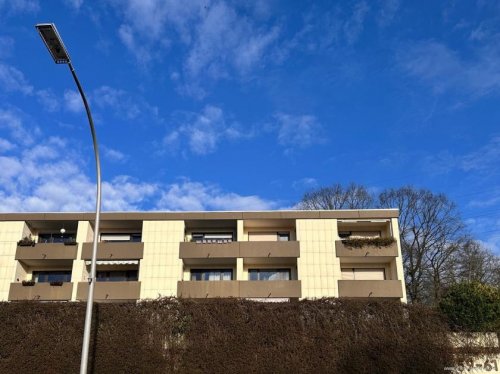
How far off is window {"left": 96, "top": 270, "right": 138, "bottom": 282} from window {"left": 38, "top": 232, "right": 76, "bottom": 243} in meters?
3.71

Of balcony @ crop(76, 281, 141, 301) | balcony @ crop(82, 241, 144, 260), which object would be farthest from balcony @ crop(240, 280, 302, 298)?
balcony @ crop(82, 241, 144, 260)

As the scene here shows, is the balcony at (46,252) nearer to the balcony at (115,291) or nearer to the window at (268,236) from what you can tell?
the balcony at (115,291)

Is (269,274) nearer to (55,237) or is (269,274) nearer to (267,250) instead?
(267,250)

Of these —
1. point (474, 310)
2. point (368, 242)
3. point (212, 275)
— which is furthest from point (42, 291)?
point (474, 310)

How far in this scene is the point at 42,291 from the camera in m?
33.2

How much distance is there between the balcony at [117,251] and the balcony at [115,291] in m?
1.90

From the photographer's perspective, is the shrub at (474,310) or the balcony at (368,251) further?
the balcony at (368,251)

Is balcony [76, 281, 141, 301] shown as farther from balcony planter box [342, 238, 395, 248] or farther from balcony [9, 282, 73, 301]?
balcony planter box [342, 238, 395, 248]

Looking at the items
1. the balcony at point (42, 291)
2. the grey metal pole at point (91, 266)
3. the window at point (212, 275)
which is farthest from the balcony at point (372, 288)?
the grey metal pole at point (91, 266)

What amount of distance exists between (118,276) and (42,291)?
4954 millimetres

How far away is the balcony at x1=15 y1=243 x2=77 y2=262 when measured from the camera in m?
34.1

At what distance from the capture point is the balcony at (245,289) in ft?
105

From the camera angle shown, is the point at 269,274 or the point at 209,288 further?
the point at 269,274

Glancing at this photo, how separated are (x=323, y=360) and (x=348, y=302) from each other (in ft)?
8.24
